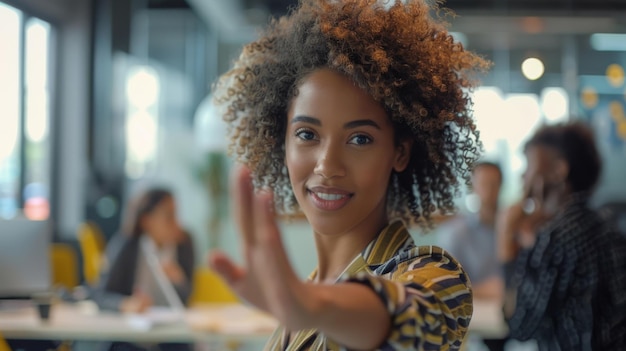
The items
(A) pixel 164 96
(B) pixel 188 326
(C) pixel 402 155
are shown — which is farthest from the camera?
(A) pixel 164 96

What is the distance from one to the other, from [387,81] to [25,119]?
4.76 metres

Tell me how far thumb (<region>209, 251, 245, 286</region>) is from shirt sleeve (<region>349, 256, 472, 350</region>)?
0.14m

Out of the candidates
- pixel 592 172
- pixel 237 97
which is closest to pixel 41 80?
pixel 592 172

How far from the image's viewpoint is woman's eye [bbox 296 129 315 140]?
0.98 metres

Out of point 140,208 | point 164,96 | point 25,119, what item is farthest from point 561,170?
point 164,96

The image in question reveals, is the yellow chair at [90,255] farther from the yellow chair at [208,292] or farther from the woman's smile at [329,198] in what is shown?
the woman's smile at [329,198]

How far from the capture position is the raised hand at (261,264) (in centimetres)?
65

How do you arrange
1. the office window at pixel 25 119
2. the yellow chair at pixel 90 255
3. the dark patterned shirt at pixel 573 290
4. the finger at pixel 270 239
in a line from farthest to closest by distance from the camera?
the yellow chair at pixel 90 255
the office window at pixel 25 119
the dark patterned shirt at pixel 573 290
the finger at pixel 270 239

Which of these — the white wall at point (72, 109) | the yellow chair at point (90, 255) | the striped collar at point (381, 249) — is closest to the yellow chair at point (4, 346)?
the striped collar at point (381, 249)

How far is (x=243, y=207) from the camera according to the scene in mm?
660

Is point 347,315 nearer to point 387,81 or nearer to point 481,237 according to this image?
point 387,81

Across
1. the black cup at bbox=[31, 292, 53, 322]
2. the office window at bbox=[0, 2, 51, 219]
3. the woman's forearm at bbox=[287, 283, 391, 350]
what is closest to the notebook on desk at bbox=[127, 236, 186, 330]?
the black cup at bbox=[31, 292, 53, 322]

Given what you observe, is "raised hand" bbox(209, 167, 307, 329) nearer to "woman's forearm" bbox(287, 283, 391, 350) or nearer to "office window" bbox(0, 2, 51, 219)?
"woman's forearm" bbox(287, 283, 391, 350)

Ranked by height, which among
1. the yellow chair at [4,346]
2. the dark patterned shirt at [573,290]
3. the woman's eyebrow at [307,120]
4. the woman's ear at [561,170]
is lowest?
the yellow chair at [4,346]
